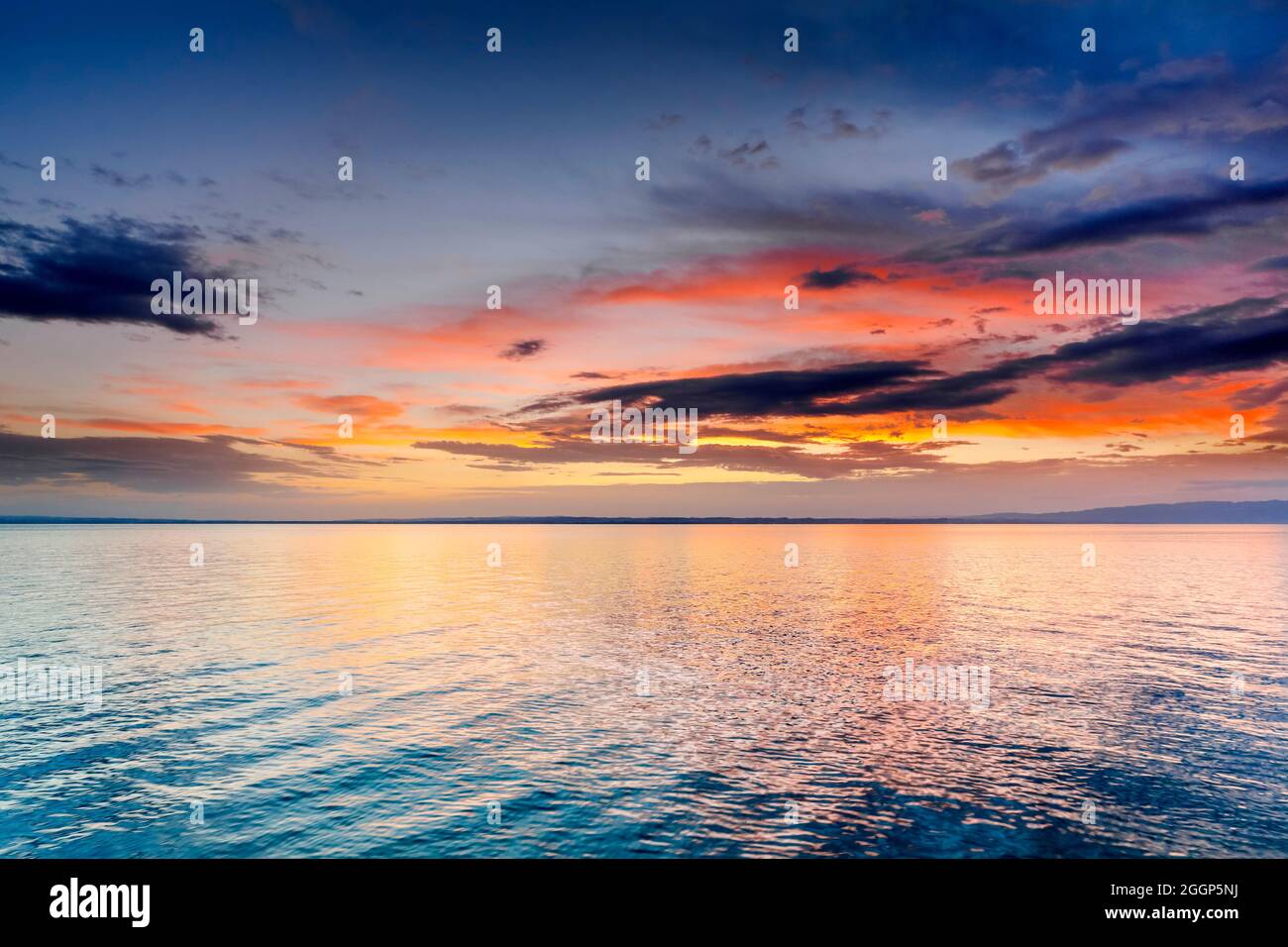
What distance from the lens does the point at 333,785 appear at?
2820 cm

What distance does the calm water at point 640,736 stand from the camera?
24.3 metres

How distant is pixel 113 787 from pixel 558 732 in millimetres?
18519

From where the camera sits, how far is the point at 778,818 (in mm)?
25172

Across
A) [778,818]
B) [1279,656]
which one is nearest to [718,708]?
[778,818]

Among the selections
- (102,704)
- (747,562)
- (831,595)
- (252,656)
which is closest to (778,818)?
(102,704)

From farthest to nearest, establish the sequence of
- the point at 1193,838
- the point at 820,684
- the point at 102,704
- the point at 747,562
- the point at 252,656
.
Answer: the point at 747,562 → the point at 252,656 → the point at 820,684 → the point at 102,704 → the point at 1193,838

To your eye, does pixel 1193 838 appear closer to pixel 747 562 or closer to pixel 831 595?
pixel 831 595

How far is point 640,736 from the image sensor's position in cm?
3506

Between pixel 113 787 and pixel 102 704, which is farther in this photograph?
pixel 102 704

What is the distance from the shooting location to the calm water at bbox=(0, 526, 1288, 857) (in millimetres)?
24297

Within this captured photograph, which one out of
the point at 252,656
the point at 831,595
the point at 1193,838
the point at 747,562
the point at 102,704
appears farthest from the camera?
the point at 747,562

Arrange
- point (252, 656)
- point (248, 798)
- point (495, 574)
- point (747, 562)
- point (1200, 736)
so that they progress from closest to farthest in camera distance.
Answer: point (248, 798) < point (1200, 736) < point (252, 656) < point (495, 574) < point (747, 562)

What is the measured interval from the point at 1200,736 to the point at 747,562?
136389mm

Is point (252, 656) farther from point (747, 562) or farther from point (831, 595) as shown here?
point (747, 562)
